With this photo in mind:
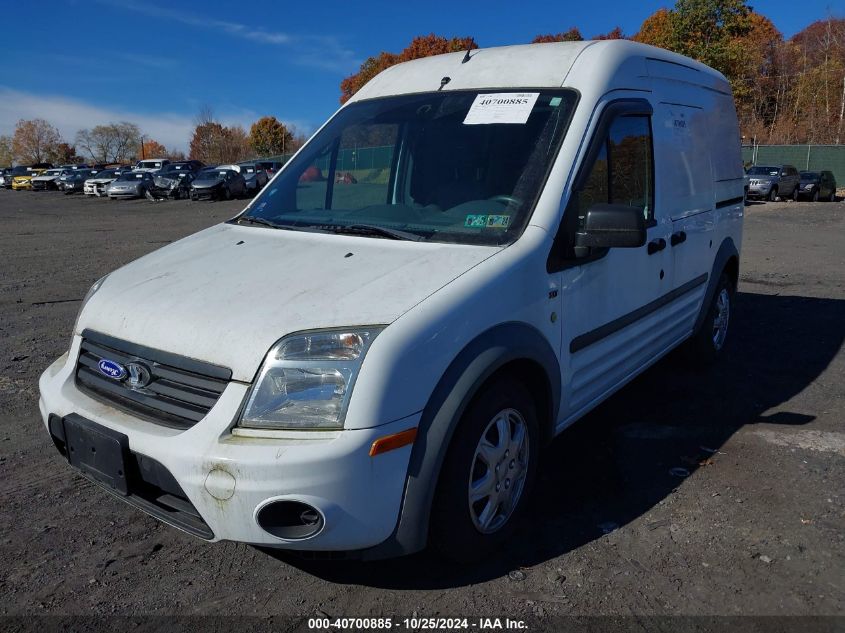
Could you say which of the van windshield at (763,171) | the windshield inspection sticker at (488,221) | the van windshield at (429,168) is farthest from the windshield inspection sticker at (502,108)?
the van windshield at (763,171)

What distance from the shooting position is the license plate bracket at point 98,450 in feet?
8.29

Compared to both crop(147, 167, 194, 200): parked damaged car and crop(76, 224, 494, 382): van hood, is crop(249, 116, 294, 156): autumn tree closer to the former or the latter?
crop(147, 167, 194, 200): parked damaged car

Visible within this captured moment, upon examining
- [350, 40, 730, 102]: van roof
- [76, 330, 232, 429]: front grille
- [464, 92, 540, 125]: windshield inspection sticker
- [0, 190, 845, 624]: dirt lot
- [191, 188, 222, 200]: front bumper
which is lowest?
[0, 190, 845, 624]: dirt lot

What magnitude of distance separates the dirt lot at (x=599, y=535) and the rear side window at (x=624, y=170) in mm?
1424

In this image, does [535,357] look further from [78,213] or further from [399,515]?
[78,213]

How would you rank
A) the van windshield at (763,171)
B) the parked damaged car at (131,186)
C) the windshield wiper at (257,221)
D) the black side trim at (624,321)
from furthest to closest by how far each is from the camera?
1. the parked damaged car at (131,186)
2. the van windshield at (763,171)
3. the windshield wiper at (257,221)
4. the black side trim at (624,321)

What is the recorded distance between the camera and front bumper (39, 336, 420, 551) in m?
2.26

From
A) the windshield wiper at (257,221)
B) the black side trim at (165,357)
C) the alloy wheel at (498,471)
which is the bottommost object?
the alloy wheel at (498,471)

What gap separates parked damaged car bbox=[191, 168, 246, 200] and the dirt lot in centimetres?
2654

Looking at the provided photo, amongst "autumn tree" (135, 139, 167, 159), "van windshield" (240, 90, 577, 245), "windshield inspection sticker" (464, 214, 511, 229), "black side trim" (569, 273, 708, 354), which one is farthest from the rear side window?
"autumn tree" (135, 139, 167, 159)

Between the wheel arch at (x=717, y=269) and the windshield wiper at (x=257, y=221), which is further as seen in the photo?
the wheel arch at (x=717, y=269)

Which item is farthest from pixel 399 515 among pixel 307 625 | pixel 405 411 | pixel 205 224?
pixel 205 224

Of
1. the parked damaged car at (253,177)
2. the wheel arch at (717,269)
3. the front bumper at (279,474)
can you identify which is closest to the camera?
the front bumper at (279,474)

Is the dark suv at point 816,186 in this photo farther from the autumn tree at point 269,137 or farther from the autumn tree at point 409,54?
the autumn tree at point 269,137
